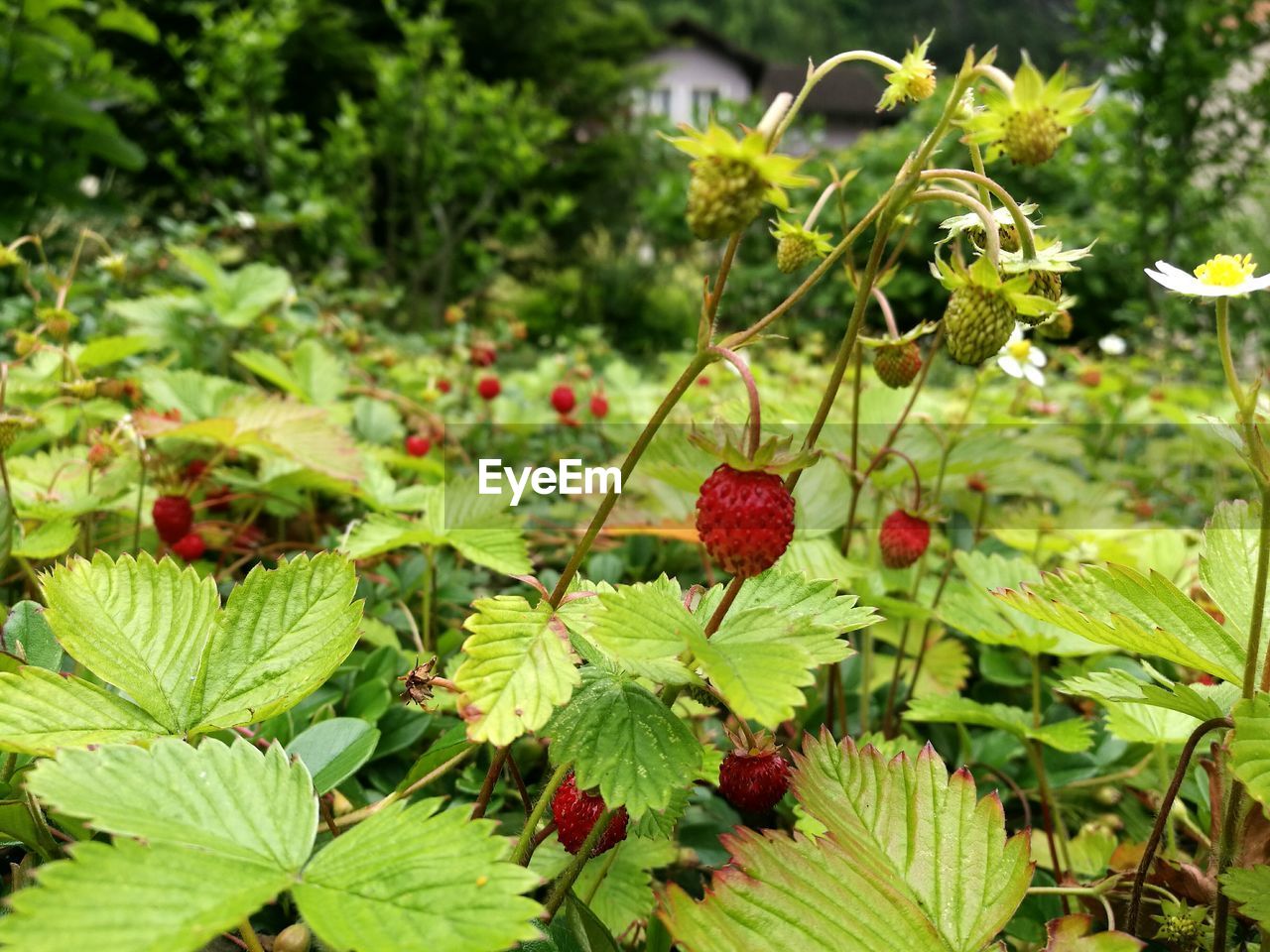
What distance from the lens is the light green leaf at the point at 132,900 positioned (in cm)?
38

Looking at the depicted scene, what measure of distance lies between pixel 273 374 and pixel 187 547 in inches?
21.3

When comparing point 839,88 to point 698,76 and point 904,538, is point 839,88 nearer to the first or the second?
point 698,76

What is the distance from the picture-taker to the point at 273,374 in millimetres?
1558

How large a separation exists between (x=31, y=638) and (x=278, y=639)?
11.7 inches

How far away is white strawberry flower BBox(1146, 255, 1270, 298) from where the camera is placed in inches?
22.7

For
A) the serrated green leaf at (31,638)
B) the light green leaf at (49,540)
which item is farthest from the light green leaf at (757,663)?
the light green leaf at (49,540)

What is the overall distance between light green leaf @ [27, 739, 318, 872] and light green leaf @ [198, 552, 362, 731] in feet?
0.20

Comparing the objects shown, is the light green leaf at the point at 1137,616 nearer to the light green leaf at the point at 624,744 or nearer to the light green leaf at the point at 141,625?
the light green leaf at the point at 624,744

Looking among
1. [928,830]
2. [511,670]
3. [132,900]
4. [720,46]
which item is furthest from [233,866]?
[720,46]

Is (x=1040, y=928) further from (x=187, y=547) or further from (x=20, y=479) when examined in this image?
(x=20, y=479)

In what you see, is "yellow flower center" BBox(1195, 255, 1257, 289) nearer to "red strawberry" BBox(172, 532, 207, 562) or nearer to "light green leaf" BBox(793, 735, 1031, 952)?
"light green leaf" BBox(793, 735, 1031, 952)

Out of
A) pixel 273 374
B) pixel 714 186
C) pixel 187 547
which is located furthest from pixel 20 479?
pixel 714 186

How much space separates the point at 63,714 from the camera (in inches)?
21.7

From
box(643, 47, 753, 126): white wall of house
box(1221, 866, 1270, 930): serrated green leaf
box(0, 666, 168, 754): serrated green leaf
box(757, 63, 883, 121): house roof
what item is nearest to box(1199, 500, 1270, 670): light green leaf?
box(1221, 866, 1270, 930): serrated green leaf
